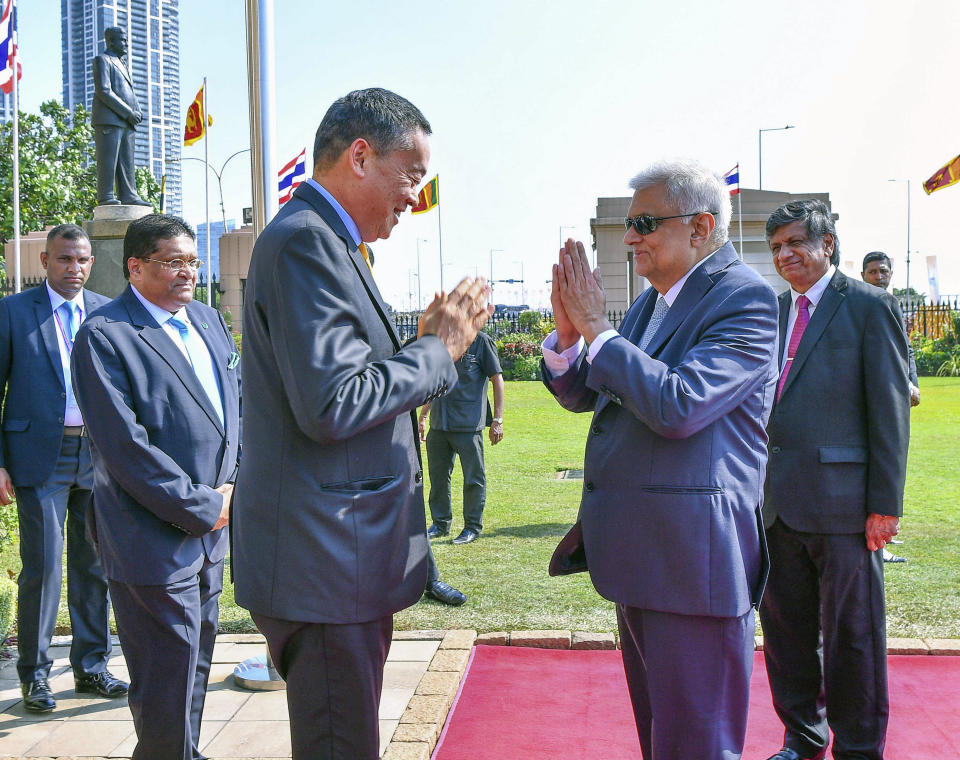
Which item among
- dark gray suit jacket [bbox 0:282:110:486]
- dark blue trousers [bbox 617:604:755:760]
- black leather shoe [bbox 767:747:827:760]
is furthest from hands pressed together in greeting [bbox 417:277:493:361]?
dark gray suit jacket [bbox 0:282:110:486]

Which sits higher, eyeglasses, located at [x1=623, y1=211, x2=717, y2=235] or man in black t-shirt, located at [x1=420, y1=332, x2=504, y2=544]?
eyeglasses, located at [x1=623, y1=211, x2=717, y2=235]

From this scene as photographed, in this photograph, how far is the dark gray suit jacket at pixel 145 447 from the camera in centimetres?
309

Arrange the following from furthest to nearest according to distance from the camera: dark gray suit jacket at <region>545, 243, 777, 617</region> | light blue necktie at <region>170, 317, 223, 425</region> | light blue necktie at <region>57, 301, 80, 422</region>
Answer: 1. light blue necktie at <region>57, 301, 80, 422</region>
2. light blue necktie at <region>170, 317, 223, 425</region>
3. dark gray suit jacket at <region>545, 243, 777, 617</region>

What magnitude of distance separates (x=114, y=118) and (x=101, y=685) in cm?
992

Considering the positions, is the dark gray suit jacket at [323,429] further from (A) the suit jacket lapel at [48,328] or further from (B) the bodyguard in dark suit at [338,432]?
(A) the suit jacket lapel at [48,328]

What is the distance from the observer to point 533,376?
2580 centimetres

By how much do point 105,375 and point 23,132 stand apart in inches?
1271

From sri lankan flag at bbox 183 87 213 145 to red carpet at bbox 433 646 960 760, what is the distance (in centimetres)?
2437

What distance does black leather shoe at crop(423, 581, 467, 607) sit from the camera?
593 cm

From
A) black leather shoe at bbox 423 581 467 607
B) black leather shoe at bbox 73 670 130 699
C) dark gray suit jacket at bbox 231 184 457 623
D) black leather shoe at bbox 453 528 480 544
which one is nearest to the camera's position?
dark gray suit jacket at bbox 231 184 457 623

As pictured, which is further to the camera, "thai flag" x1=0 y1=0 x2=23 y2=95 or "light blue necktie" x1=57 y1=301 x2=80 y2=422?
"thai flag" x1=0 y1=0 x2=23 y2=95

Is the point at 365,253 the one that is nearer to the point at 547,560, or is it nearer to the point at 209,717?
the point at 209,717

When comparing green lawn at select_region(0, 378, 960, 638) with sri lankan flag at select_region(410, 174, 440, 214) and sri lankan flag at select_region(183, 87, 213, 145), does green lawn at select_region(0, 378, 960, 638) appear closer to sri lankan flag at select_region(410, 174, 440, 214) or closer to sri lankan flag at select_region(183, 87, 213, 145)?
sri lankan flag at select_region(410, 174, 440, 214)

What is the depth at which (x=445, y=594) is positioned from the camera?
19.6 feet
